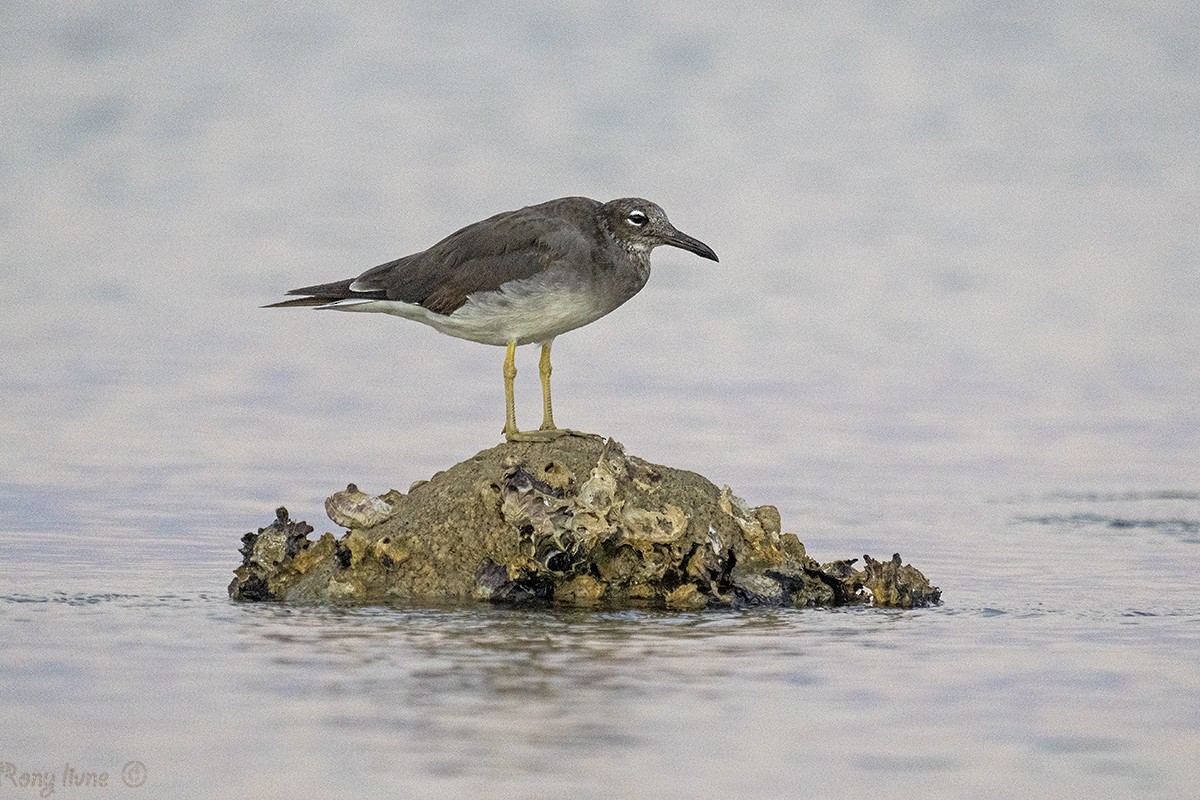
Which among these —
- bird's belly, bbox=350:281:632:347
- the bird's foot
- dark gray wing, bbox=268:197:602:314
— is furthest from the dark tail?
the bird's foot

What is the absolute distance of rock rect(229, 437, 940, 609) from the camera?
10.9 m

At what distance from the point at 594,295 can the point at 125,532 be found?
14.2 feet

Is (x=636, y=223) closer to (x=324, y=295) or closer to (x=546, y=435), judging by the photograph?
(x=546, y=435)

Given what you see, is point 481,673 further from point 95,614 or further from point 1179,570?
point 1179,570

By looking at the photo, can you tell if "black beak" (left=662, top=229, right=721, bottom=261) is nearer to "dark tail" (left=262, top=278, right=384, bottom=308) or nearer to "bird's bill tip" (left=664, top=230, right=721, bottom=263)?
"bird's bill tip" (left=664, top=230, right=721, bottom=263)

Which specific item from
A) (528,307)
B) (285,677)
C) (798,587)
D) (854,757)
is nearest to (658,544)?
(798,587)

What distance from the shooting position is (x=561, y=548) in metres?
10.8

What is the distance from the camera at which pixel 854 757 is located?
7430 mm

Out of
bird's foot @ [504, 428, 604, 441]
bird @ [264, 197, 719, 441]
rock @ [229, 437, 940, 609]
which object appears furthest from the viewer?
bird @ [264, 197, 719, 441]

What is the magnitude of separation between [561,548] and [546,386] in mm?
1879

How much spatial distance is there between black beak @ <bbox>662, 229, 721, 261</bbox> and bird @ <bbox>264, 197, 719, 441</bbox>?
0.01 m

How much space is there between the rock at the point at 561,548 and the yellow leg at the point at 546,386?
427 millimetres

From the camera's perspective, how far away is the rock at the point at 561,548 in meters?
10.9

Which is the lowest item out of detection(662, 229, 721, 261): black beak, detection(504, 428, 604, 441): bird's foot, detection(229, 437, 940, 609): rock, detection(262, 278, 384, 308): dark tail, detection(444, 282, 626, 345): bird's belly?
detection(229, 437, 940, 609): rock
